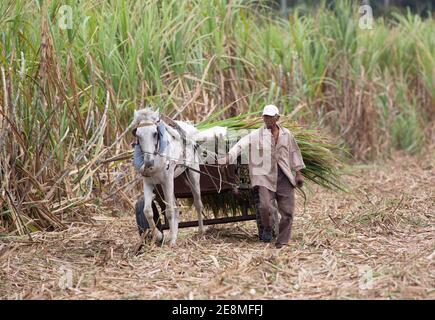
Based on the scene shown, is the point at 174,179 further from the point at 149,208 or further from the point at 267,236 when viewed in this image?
the point at 267,236

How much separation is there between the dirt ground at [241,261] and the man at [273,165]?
0.95 ft

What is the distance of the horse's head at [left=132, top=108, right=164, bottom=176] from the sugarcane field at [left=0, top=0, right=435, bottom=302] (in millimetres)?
13

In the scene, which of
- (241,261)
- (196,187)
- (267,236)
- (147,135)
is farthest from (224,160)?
(241,261)

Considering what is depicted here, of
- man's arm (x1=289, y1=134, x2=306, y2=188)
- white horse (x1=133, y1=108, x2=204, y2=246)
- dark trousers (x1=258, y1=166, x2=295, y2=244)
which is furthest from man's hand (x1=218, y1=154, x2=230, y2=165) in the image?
man's arm (x1=289, y1=134, x2=306, y2=188)

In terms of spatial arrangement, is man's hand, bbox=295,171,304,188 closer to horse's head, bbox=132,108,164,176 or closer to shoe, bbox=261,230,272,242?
shoe, bbox=261,230,272,242

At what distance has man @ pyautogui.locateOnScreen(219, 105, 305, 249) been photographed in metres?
7.51

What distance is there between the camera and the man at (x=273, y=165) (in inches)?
296

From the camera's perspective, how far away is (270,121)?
7.50m

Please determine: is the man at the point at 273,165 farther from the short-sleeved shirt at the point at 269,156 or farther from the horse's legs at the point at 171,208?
the horse's legs at the point at 171,208

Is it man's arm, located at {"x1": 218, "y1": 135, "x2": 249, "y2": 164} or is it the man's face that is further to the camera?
man's arm, located at {"x1": 218, "y1": 135, "x2": 249, "y2": 164}

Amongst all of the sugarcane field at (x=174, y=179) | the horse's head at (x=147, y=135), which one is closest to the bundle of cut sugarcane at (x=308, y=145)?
the sugarcane field at (x=174, y=179)

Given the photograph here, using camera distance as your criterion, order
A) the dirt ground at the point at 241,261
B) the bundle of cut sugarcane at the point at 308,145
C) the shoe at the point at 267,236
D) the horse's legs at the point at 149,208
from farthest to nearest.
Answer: the bundle of cut sugarcane at the point at 308,145 < the shoe at the point at 267,236 < the horse's legs at the point at 149,208 < the dirt ground at the point at 241,261

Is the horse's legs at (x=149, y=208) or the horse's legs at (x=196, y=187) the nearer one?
the horse's legs at (x=149, y=208)

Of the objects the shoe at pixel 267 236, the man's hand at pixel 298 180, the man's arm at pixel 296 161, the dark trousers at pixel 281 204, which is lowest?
the shoe at pixel 267 236
